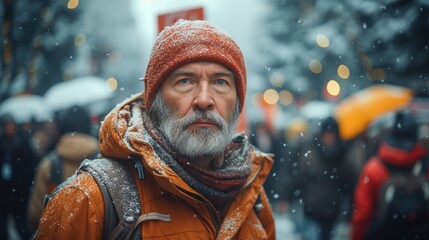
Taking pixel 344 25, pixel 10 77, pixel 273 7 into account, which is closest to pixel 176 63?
pixel 10 77

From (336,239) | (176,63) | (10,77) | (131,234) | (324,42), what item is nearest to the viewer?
(131,234)

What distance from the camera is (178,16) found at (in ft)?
16.0

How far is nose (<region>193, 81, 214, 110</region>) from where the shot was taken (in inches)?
99.3

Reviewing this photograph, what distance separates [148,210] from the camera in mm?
2258

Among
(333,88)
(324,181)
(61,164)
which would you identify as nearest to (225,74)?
(61,164)

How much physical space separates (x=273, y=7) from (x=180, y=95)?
1967 centimetres

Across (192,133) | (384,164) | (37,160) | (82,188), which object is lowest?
(37,160)

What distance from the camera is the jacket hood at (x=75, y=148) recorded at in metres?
4.76

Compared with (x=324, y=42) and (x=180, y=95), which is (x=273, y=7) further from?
(x=180, y=95)

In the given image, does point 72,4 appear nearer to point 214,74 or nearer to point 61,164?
point 61,164

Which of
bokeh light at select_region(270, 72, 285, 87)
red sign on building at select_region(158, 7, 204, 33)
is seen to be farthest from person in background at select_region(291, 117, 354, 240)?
bokeh light at select_region(270, 72, 285, 87)

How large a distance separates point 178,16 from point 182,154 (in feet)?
8.84

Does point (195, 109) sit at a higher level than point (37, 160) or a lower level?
higher

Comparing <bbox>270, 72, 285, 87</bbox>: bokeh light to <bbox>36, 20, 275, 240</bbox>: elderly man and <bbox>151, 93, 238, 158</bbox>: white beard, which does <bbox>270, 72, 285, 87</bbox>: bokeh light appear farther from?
<bbox>151, 93, 238, 158</bbox>: white beard
